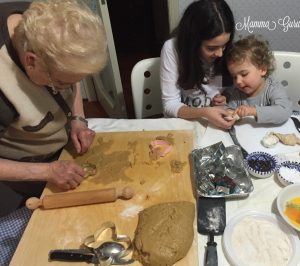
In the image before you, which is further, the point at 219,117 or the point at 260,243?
the point at 219,117

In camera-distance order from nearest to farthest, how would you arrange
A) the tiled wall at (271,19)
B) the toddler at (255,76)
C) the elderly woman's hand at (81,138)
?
1. the elderly woman's hand at (81,138)
2. the toddler at (255,76)
3. the tiled wall at (271,19)

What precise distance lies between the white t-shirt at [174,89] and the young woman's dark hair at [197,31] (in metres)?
0.03

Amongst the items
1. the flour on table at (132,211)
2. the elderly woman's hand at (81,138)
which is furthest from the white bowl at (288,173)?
the elderly woman's hand at (81,138)

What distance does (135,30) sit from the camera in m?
3.60

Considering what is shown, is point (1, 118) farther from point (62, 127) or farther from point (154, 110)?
point (154, 110)

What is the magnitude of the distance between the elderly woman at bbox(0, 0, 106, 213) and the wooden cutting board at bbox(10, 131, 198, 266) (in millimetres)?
A: 76

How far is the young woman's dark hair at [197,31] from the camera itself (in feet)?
4.00

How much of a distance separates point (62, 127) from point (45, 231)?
0.39 meters

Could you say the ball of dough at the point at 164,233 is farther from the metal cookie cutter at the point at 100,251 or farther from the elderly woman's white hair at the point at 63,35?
the elderly woman's white hair at the point at 63,35

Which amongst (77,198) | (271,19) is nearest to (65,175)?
(77,198)

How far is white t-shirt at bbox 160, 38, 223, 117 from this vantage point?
4.56 ft

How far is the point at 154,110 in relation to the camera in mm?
1653

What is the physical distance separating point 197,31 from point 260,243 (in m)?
0.81

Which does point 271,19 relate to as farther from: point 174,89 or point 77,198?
point 77,198
